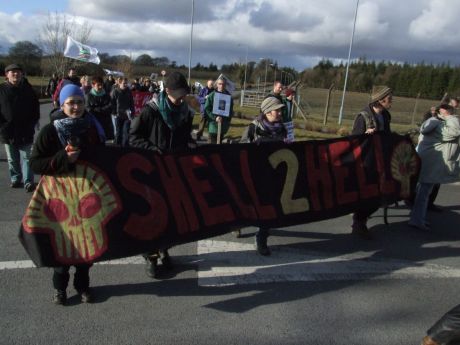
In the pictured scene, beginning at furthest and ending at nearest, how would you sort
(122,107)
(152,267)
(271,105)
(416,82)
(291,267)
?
(416,82) < (122,107) < (271,105) < (291,267) < (152,267)

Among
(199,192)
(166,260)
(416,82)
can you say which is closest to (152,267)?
(166,260)

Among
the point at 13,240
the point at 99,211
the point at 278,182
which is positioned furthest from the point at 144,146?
the point at 13,240

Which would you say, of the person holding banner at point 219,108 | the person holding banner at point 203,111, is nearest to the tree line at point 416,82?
the person holding banner at point 203,111

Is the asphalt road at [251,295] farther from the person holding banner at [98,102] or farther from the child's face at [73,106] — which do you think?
the person holding banner at [98,102]

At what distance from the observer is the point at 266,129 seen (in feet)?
16.6

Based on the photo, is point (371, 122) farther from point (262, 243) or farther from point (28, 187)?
point (28, 187)

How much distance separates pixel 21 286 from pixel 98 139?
151 centimetres

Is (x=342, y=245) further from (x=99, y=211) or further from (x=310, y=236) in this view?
(x=99, y=211)

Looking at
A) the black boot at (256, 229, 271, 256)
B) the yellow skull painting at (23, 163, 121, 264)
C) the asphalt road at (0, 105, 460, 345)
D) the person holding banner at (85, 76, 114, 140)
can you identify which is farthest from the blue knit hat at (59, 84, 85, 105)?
the person holding banner at (85, 76, 114, 140)

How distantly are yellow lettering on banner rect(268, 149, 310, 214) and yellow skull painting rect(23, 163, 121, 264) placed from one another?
1921 millimetres

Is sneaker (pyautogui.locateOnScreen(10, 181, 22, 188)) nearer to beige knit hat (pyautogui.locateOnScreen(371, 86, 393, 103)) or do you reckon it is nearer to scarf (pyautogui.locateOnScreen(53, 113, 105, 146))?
scarf (pyautogui.locateOnScreen(53, 113, 105, 146))

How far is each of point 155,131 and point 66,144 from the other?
945 mm

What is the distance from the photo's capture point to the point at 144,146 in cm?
420

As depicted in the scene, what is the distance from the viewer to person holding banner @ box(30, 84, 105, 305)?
342cm
